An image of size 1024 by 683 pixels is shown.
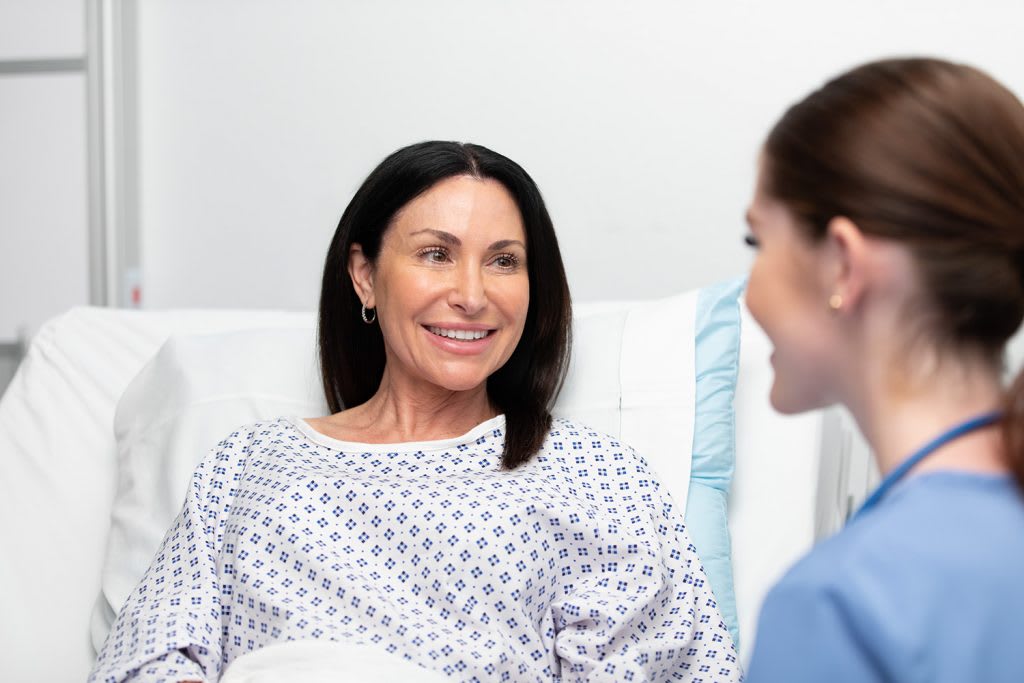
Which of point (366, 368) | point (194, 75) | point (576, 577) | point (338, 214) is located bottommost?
point (576, 577)

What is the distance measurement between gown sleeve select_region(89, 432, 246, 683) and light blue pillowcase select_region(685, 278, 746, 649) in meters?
0.70

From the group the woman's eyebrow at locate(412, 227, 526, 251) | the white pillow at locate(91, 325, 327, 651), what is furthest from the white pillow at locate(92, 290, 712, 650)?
the woman's eyebrow at locate(412, 227, 526, 251)

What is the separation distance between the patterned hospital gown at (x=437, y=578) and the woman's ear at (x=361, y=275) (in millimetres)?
272

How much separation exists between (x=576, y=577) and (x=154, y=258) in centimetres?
147

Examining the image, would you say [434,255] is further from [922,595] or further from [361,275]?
[922,595]

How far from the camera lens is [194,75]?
2.43m

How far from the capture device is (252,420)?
1.83 metres

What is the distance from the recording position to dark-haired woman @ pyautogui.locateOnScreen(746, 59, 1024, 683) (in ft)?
2.26

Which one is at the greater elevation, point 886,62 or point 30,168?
point 886,62

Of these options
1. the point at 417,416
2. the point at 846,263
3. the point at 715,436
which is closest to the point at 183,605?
the point at 417,416

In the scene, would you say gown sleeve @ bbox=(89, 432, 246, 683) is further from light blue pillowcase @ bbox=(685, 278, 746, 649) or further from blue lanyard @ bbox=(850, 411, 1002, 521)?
blue lanyard @ bbox=(850, 411, 1002, 521)

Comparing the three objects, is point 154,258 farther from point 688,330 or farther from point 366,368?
point 688,330

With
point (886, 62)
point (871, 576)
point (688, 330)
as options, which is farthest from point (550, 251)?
point (871, 576)

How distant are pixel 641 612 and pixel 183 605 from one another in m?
0.60
